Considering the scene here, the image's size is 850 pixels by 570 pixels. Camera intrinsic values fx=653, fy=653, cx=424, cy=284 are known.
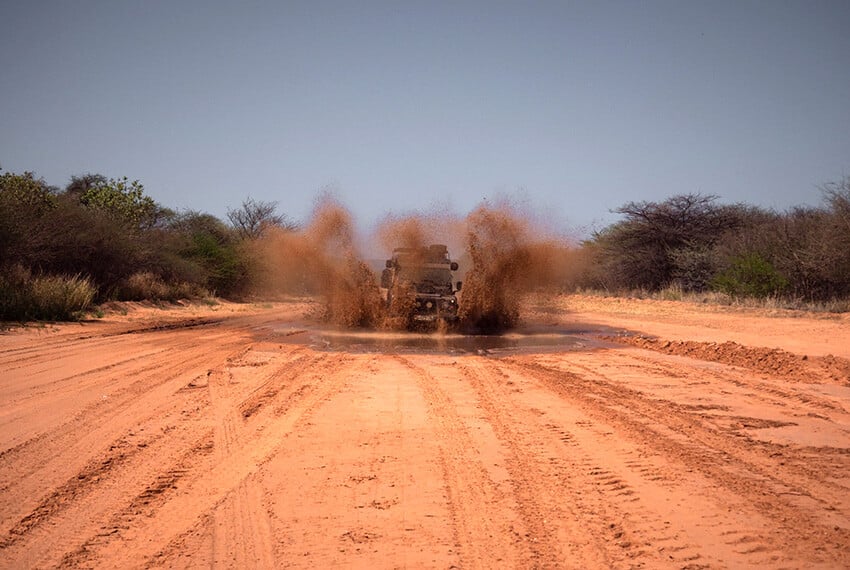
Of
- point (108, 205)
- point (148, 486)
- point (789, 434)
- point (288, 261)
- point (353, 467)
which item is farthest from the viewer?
point (108, 205)

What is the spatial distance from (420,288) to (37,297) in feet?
35.7

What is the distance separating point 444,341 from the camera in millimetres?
17094

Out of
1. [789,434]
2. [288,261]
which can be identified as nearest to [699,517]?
[789,434]

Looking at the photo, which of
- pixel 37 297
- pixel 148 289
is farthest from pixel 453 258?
pixel 148 289

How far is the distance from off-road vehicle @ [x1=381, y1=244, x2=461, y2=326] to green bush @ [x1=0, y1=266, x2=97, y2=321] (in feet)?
31.3

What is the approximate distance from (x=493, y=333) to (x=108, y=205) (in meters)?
23.5

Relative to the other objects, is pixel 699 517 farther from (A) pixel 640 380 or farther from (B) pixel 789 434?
(A) pixel 640 380

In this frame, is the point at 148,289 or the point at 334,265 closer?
the point at 334,265

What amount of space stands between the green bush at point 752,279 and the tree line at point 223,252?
0.05 m

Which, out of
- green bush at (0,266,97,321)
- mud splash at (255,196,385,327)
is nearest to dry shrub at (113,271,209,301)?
green bush at (0,266,97,321)

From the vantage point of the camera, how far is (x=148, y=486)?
5191 millimetres

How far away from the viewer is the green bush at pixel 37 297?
17.4 meters

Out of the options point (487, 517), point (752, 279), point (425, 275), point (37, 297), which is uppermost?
point (425, 275)

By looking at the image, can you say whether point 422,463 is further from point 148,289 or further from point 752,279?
point 752,279
